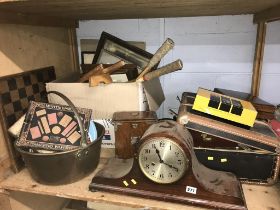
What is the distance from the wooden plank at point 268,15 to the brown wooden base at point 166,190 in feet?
2.32

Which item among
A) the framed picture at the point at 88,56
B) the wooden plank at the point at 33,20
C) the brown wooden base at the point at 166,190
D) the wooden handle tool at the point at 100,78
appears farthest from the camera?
the framed picture at the point at 88,56

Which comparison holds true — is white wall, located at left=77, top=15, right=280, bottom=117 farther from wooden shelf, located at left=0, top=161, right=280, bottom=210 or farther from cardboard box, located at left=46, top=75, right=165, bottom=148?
wooden shelf, located at left=0, top=161, right=280, bottom=210

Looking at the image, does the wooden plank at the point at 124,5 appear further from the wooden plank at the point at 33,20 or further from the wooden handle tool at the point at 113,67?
the wooden handle tool at the point at 113,67

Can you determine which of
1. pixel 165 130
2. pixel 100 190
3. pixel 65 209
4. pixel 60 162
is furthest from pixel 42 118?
pixel 65 209

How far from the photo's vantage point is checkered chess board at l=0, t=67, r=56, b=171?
3.18ft

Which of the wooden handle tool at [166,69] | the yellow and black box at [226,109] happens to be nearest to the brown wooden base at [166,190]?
the yellow and black box at [226,109]

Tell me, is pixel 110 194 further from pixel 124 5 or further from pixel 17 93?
pixel 124 5

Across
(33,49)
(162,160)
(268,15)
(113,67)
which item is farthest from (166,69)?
(33,49)

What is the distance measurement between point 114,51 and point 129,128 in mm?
506

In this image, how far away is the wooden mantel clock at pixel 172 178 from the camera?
0.82 meters

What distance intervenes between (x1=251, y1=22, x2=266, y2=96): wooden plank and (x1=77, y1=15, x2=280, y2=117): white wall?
37 millimetres

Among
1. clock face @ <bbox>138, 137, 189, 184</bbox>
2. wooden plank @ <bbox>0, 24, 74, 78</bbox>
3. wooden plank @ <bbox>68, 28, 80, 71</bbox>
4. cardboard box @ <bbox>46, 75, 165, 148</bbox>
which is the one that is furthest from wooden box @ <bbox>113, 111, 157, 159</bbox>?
wooden plank @ <bbox>68, 28, 80, 71</bbox>

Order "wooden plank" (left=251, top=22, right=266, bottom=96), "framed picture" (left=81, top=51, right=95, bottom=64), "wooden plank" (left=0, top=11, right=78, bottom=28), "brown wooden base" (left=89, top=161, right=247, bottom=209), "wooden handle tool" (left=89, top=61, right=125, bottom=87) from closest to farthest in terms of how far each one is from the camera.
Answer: "brown wooden base" (left=89, top=161, right=247, bottom=209)
"wooden plank" (left=0, top=11, right=78, bottom=28)
"wooden handle tool" (left=89, top=61, right=125, bottom=87)
"wooden plank" (left=251, top=22, right=266, bottom=96)
"framed picture" (left=81, top=51, right=95, bottom=64)

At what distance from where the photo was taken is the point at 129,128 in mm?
1029
